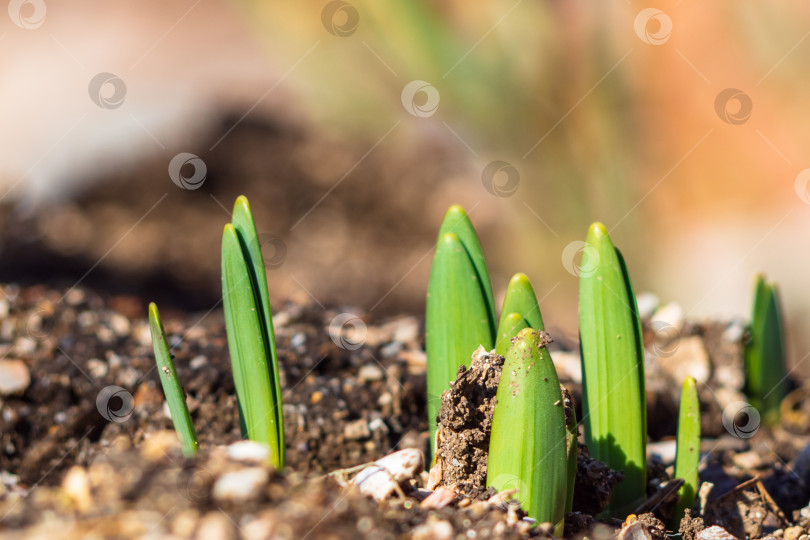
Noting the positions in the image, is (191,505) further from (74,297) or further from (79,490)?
(74,297)

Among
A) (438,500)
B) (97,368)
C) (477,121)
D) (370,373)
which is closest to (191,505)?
(438,500)

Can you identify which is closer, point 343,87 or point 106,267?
point 106,267

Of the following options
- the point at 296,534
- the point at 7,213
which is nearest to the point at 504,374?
the point at 296,534

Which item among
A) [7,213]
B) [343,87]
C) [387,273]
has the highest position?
[343,87]

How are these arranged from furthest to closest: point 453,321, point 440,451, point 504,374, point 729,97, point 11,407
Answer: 1. point 729,97
2. point 11,407
3. point 453,321
4. point 440,451
5. point 504,374

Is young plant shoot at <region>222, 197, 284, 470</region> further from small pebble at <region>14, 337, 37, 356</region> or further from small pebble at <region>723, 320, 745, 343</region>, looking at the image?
small pebble at <region>723, 320, 745, 343</region>

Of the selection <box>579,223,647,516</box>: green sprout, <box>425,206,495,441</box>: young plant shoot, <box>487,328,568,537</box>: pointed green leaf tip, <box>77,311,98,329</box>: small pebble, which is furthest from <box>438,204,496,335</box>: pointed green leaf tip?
<box>77,311,98,329</box>: small pebble

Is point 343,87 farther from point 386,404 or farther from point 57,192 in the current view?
point 386,404

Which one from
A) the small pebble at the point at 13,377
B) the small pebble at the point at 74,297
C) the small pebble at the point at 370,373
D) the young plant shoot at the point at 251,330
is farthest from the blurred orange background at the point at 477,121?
the young plant shoot at the point at 251,330
